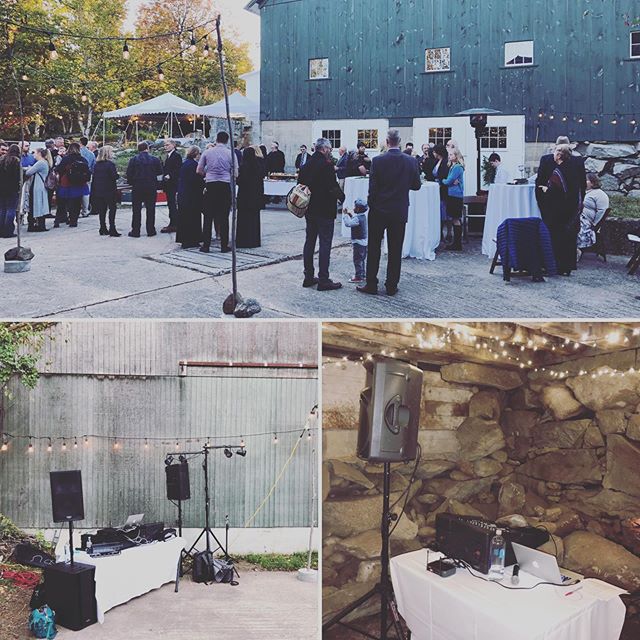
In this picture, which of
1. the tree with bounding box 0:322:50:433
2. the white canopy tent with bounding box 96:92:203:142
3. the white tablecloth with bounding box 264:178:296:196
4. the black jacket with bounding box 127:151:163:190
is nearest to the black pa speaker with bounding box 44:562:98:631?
the tree with bounding box 0:322:50:433

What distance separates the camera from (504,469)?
18.6ft

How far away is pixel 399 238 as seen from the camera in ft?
19.7

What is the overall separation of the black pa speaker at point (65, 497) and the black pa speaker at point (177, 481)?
5.05 feet

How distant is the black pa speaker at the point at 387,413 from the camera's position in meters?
4.18

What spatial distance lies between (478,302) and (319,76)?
11830 mm

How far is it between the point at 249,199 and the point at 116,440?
279cm

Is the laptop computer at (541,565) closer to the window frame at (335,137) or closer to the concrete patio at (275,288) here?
the concrete patio at (275,288)

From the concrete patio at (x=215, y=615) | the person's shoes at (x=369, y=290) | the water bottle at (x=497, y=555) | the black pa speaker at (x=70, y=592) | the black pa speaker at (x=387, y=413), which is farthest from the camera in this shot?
the person's shoes at (x=369, y=290)

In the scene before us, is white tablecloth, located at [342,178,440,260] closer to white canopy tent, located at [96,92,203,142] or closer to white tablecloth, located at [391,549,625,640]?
white tablecloth, located at [391,549,625,640]

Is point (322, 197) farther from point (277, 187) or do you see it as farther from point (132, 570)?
point (277, 187)

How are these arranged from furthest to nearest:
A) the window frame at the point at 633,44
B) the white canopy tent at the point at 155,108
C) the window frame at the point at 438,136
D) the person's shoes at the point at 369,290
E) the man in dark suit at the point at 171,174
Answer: the window frame at the point at 438,136 < the window frame at the point at 633,44 < the white canopy tent at the point at 155,108 < the man in dark suit at the point at 171,174 < the person's shoes at the point at 369,290

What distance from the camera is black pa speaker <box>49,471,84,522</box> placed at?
568cm

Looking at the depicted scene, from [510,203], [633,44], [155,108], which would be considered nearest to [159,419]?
[510,203]

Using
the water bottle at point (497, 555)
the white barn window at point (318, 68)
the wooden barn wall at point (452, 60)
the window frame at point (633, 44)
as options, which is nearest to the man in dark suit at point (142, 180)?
the water bottle at point (497, 555)
